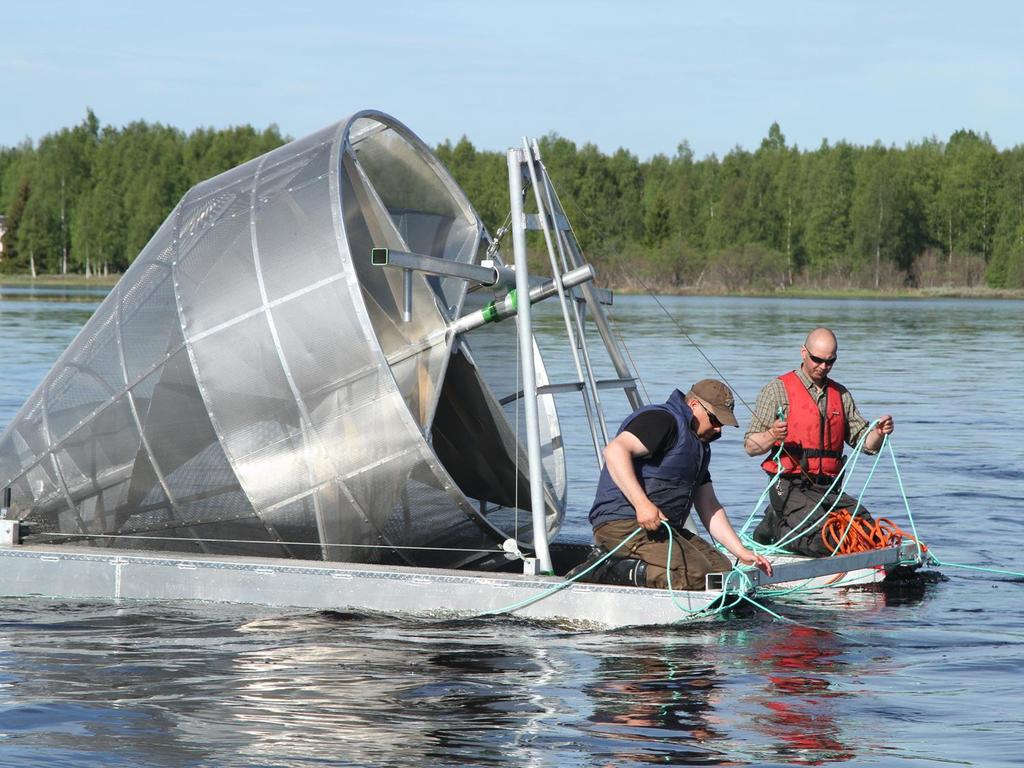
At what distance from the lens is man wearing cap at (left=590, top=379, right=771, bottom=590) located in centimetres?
960

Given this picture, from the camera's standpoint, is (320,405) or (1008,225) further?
(1008,225)

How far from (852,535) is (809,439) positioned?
86cm

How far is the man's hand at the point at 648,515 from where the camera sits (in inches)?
377

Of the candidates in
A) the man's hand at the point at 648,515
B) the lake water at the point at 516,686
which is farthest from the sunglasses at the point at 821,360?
the man's hand at the point at 648,515

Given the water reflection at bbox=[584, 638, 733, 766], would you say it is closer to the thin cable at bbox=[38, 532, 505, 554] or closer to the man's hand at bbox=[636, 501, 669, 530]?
the man's hand at bbox=[636, 501, 669, 530]

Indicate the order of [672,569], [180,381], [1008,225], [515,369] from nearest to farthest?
[672,569] → [180,381] → [515,369] → [1008,225]

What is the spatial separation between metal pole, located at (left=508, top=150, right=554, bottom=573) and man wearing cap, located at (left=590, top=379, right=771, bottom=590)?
1.30 feet

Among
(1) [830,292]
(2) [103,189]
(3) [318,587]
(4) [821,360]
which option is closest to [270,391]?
(3) [318,587]

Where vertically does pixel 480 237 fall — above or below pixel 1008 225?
below

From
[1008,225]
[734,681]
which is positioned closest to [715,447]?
[734,681]

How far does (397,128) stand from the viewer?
39.1 ft

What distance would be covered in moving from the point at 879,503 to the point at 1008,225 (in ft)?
382

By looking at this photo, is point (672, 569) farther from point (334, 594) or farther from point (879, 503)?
point (879, 503)

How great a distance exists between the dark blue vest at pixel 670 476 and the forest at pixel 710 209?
102775 mm
